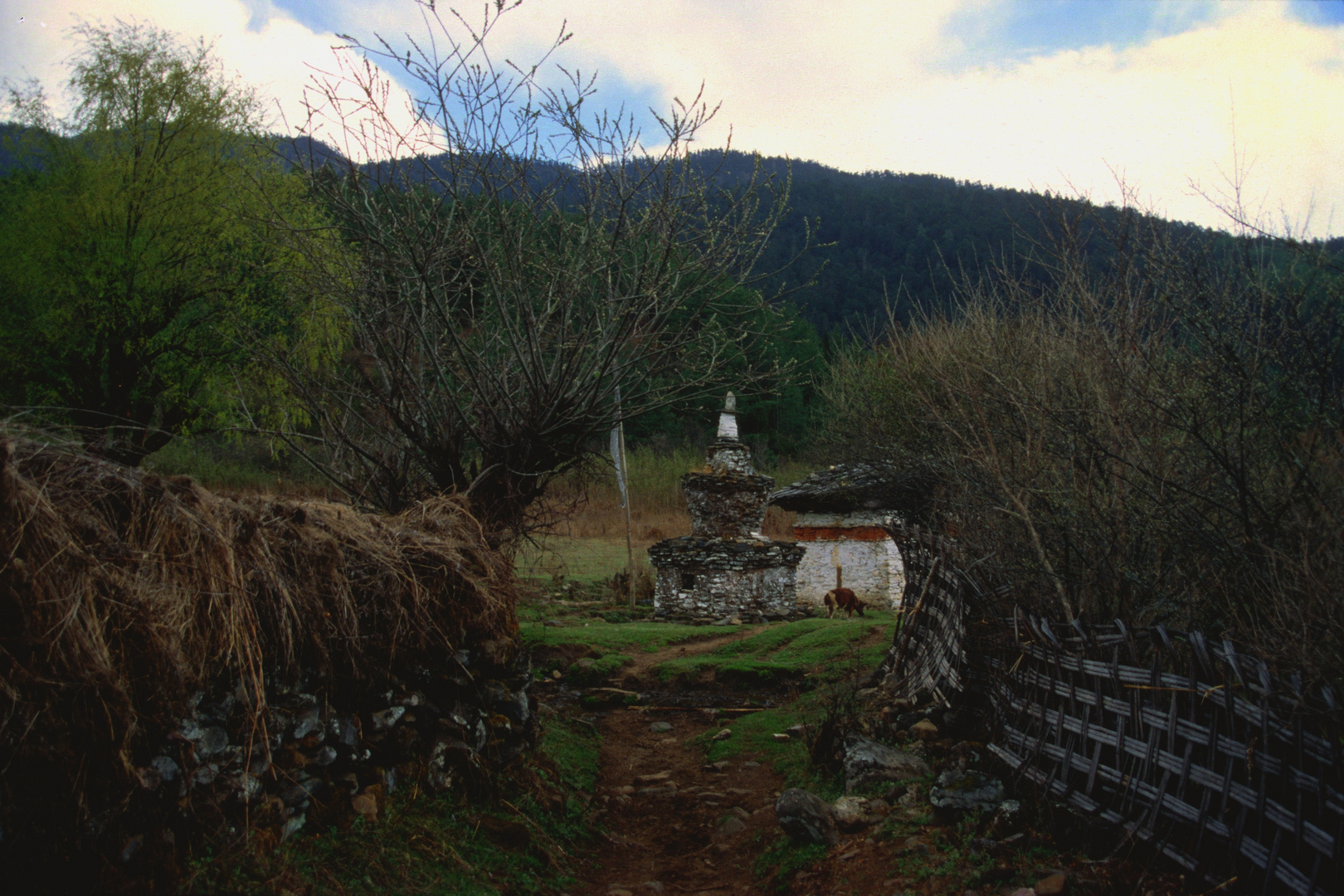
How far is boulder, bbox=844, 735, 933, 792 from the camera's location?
603 cm

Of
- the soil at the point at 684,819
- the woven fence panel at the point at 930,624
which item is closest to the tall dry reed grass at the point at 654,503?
the soil at the point at 684,819

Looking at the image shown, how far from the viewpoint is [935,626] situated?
24.2ft

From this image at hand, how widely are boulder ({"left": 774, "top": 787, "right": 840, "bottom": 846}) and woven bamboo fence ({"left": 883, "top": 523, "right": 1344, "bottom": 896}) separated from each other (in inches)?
47.2

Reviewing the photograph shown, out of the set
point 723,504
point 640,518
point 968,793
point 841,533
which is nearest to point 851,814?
point 968,793

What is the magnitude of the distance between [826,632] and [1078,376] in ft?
21.5

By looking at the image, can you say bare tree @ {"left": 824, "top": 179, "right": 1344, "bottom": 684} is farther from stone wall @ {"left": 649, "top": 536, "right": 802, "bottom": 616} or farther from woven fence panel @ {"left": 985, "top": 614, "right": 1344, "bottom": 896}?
stone wall @ {"left": 649, "top": 536, "right": 802, "bottom": 616}

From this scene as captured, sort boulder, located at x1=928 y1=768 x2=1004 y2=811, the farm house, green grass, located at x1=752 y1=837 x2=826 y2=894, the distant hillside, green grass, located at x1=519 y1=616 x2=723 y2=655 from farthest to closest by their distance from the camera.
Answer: the distant hillside < the farm house < green grass, located at x1=519 y1=616 x2=723 y2=655 < green grass, located at x1=752 y1=837 x2=826 y2=894 < boulder, located at x1=928 y1=768 x2=1004 y2=811

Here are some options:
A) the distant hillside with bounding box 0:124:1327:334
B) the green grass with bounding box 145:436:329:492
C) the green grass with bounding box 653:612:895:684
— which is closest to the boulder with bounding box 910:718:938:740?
the green grass with bounding box 653:612:895:684

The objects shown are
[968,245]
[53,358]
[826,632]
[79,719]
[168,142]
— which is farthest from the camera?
[968,245]

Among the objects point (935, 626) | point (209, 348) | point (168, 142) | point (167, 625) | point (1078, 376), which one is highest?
point (168, 142)

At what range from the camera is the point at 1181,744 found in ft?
12.8

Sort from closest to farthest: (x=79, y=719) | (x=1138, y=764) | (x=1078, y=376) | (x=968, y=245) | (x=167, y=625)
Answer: (x=79, y=719), (x=167, y=625), (x=1138, y=764), (x=1078, y=376), (x=968, y=245)

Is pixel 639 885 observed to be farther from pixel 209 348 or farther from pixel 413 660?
pixel 209 348

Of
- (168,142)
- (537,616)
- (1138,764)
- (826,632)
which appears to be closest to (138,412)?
(168,142)
